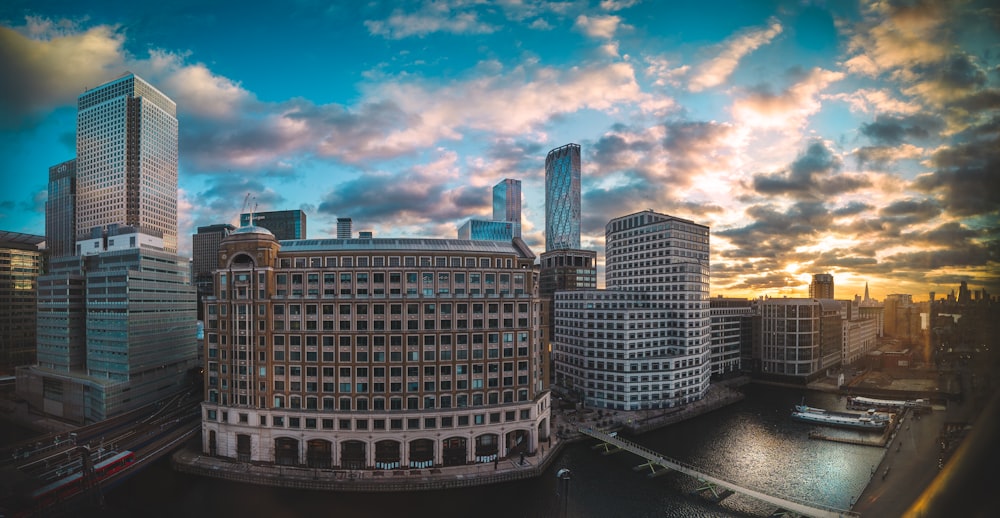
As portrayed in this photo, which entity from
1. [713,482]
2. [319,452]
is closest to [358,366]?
[319,452]

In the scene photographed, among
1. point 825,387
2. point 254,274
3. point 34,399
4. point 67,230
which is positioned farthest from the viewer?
point 67,230

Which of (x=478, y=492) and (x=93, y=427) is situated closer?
(x=478, y=492)

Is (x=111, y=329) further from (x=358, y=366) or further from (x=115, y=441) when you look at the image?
(x=358, y=366)

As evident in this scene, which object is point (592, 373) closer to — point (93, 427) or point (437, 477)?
point (437, 477)

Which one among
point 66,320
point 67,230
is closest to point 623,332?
point 66,320

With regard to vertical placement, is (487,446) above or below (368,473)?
above

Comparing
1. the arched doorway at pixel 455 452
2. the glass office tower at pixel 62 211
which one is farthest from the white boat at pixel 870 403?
the glass office tower at pixel 62 211
